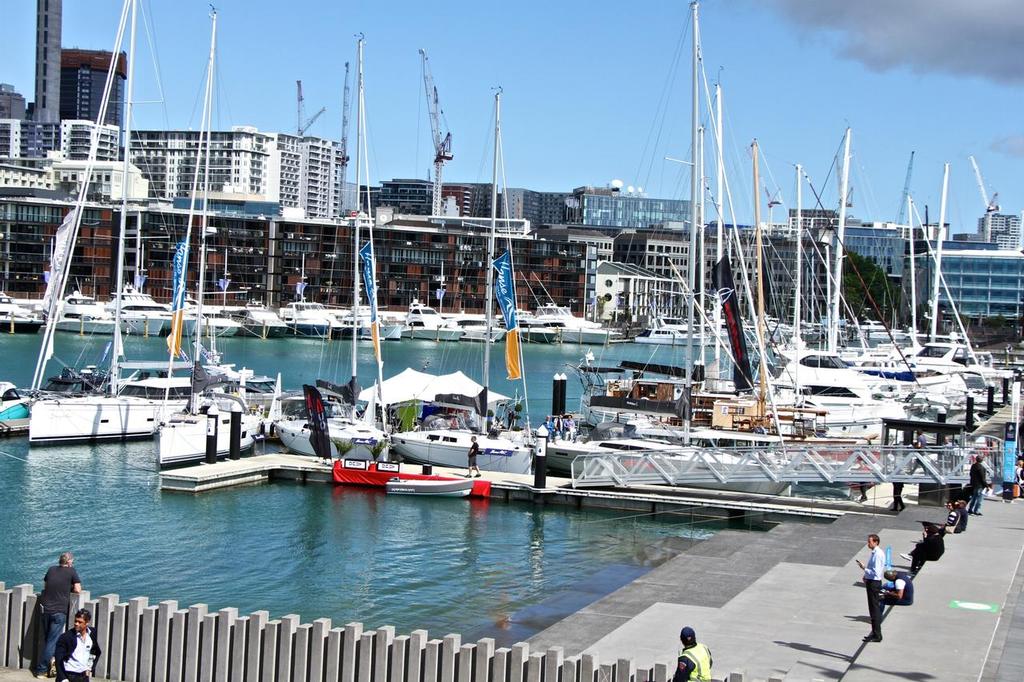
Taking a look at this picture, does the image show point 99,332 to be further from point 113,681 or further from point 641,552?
point 113,681

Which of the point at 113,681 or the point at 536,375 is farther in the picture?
the point at 536,375

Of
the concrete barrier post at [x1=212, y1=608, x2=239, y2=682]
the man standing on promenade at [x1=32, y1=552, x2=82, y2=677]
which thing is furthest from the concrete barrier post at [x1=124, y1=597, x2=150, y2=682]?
the concrete barrier post at [x1=212, y1=608, x2=239, y2=682]

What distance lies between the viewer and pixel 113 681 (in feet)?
54.6

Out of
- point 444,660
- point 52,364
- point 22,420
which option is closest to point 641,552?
point 444,660

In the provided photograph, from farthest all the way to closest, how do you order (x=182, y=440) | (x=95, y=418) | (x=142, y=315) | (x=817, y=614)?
1. (x=142, y=315)
2. (x=95, y=418)
3. (x=182, y=440)
4. (x=817, y=614)

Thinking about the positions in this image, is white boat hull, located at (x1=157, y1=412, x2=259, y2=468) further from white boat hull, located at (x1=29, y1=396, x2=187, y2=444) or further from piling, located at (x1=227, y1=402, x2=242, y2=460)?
white boat hull, located at (x1=29, y1=396, x2=187, y2=444)

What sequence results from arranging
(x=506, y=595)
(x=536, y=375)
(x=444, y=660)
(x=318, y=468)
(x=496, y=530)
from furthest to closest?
(x=536, y=375)
(x=318, y=468)
(x=496, y=530)
(x=506, y=595)
(x=444, y=660)

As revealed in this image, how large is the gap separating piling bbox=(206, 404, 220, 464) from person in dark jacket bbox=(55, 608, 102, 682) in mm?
25060

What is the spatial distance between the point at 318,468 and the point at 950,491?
18.3 metres

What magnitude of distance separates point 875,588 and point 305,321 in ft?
424

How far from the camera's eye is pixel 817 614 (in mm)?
20188

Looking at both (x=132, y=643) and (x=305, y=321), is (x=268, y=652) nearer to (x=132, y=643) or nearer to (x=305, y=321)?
(x=132, y=643)

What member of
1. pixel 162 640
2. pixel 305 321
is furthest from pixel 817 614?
pixel 305 321

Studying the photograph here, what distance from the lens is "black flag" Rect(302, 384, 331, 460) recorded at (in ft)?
135
